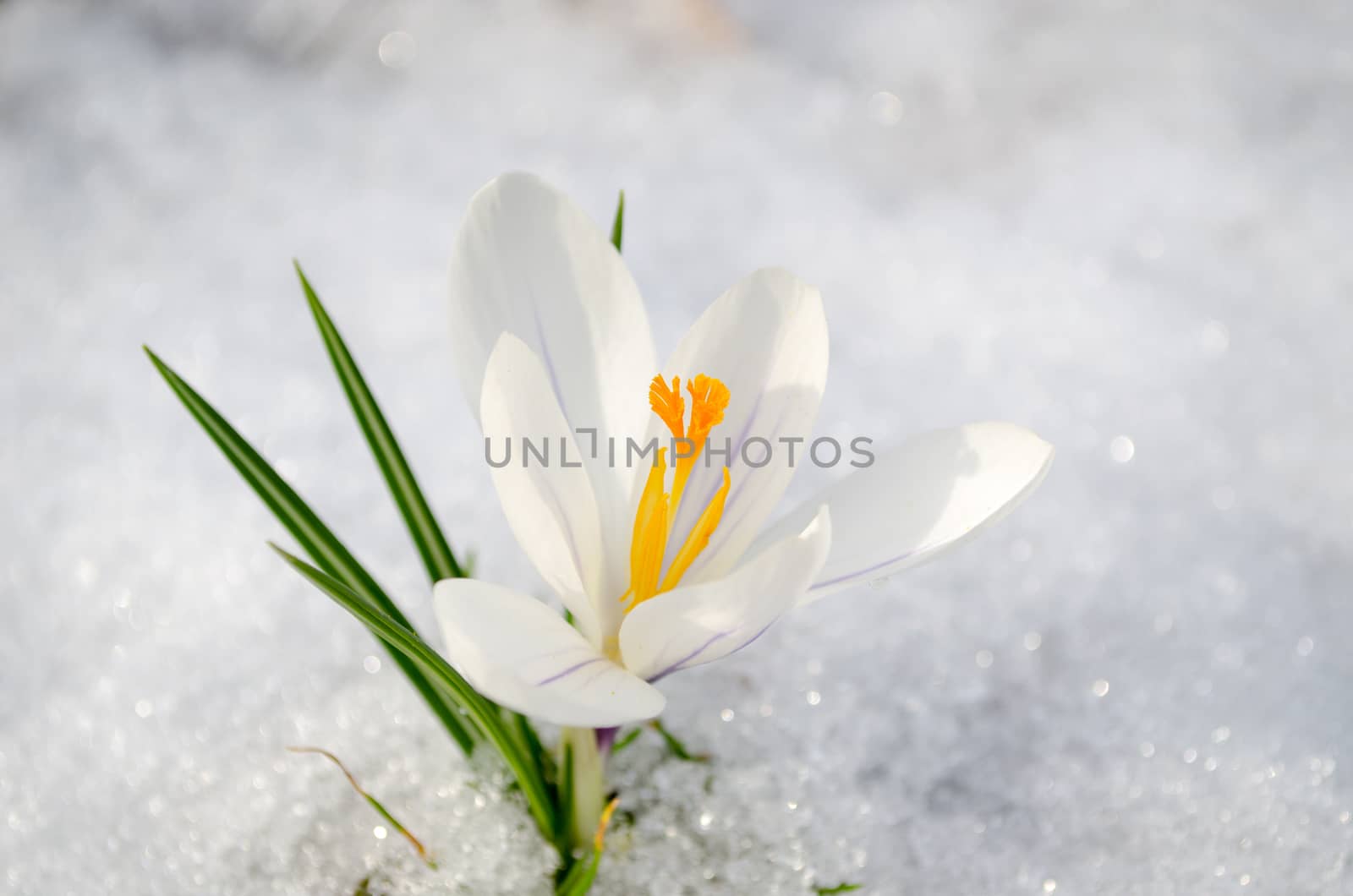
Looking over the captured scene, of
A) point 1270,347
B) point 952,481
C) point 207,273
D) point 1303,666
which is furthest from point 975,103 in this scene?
point 952,481

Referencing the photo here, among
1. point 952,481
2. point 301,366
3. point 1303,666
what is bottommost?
point 1303,666

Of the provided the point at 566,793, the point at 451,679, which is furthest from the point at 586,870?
the point at 451,679

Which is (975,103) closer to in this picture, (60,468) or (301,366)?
(301,366)

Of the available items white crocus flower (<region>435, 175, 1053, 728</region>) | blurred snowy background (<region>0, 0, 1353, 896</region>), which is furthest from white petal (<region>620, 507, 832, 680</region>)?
blurred snowy background (<region>0, 0, 1353, 896</region>)

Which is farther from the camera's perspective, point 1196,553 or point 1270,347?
point 1270,347

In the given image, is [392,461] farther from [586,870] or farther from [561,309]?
[586,870]

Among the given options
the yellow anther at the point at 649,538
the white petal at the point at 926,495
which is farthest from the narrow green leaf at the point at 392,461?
the white petal at the point at 926,495

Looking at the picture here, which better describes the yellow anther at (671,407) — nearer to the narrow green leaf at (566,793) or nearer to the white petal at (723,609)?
the white petal at (723,609)
